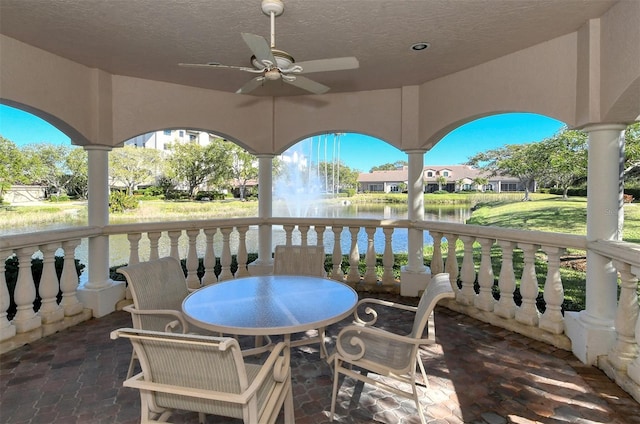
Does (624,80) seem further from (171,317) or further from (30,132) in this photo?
(30,132)

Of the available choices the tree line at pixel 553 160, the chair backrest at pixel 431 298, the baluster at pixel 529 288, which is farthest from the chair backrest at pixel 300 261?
the tree line at pixel 553 160

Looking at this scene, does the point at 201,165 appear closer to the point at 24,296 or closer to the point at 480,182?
the point at 480,182

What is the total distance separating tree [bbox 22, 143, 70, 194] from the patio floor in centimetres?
1014

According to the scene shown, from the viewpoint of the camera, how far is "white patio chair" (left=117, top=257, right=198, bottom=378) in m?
2.31

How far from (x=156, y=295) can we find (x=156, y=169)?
17144 millimetres

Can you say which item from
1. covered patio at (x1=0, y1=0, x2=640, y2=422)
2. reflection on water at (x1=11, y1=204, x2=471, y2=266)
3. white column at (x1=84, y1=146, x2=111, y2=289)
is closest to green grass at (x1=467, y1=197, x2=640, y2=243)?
reflection on water at (x1=11, y1=204, x2=471, y2=266)

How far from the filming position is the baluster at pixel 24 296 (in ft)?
10.6

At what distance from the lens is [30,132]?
12023 millimetres

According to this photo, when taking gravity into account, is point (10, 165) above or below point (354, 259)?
above

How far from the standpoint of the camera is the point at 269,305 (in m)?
2.34

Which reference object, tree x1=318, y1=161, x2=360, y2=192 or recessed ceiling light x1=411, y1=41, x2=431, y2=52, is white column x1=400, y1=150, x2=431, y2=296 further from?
tree x1=318, y1=161, x2=360, y2=192

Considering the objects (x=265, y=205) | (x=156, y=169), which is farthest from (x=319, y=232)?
(x=156, y=169)

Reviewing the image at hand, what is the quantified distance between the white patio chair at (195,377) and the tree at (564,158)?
9271 mm

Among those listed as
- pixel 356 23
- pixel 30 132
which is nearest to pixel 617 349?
pixel 356 23
